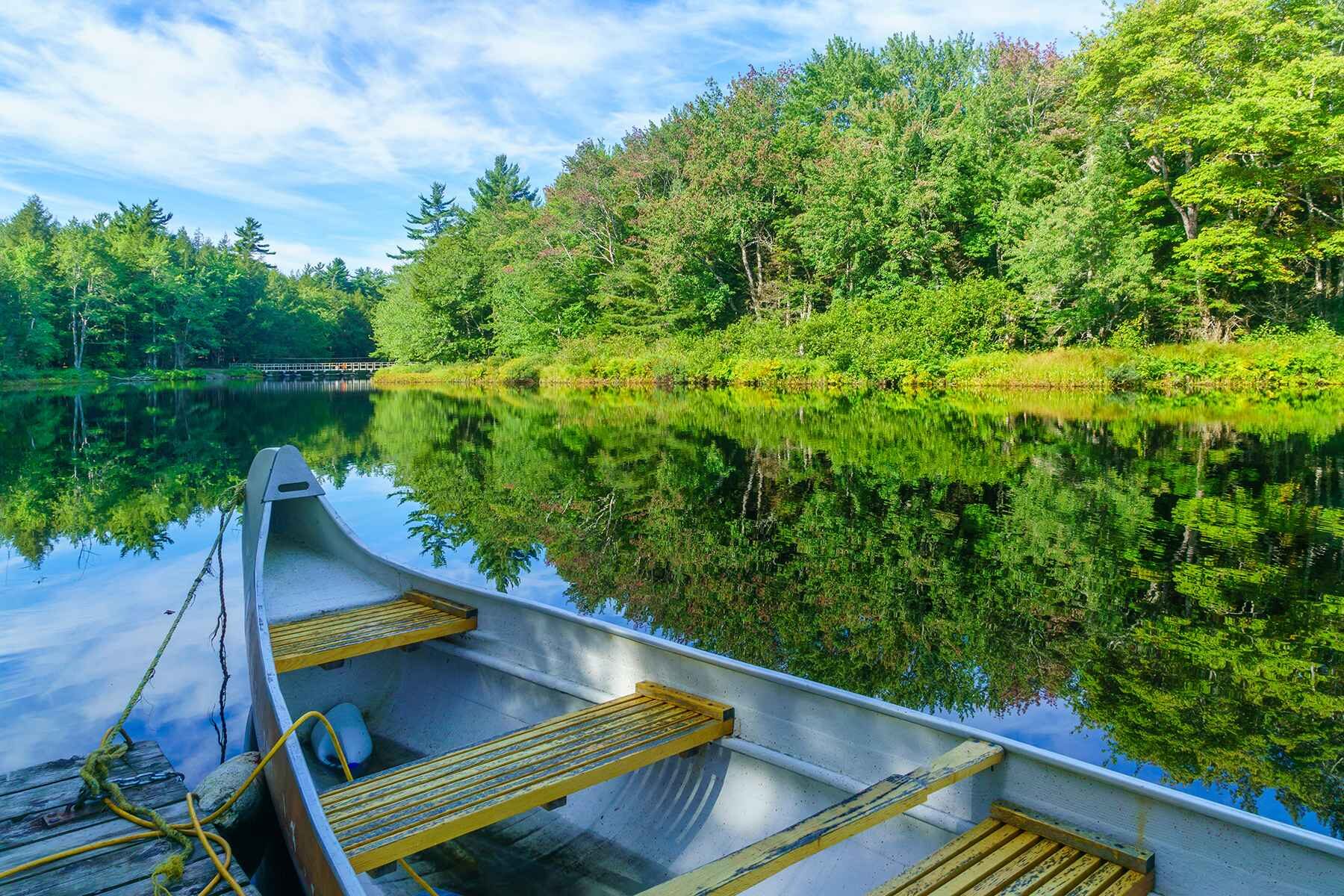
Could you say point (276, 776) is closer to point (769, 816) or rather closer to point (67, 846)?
point (67, 846)

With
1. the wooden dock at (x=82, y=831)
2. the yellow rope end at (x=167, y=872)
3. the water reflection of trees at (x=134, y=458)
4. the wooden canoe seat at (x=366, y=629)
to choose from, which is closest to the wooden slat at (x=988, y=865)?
the wooden dock at (x=82, y=831)

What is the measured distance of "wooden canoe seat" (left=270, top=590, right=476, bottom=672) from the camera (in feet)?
14.7

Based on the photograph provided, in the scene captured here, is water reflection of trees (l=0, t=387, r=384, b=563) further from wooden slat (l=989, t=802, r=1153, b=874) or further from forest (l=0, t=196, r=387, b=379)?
forest (l=0, t=196, r=387, b=379)

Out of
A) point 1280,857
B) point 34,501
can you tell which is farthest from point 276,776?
point 34,501

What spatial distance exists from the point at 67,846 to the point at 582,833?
2120mm

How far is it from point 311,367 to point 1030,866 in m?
83.5

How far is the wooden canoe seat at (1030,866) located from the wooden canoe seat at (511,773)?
1.12 m

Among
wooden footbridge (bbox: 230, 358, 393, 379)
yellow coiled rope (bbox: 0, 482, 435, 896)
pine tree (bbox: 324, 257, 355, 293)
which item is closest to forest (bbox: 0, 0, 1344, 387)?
wooden footbridge (bbox: 230, 358, 393, 379)

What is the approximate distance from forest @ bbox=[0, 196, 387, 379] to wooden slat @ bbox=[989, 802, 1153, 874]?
5624cm

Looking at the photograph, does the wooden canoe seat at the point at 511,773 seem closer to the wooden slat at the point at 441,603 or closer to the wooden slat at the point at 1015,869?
the wooden slat at the point at 1015,869

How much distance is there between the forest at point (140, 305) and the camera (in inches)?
1949

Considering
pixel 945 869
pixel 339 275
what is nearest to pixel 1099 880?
pixel 945 869

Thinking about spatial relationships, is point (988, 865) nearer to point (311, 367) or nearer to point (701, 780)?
point (701, 780)

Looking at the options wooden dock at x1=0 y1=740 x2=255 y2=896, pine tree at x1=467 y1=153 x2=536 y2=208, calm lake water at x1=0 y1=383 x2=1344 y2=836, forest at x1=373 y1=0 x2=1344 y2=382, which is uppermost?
pine tree at x1=467 y1=153 x2=536 y2=208
